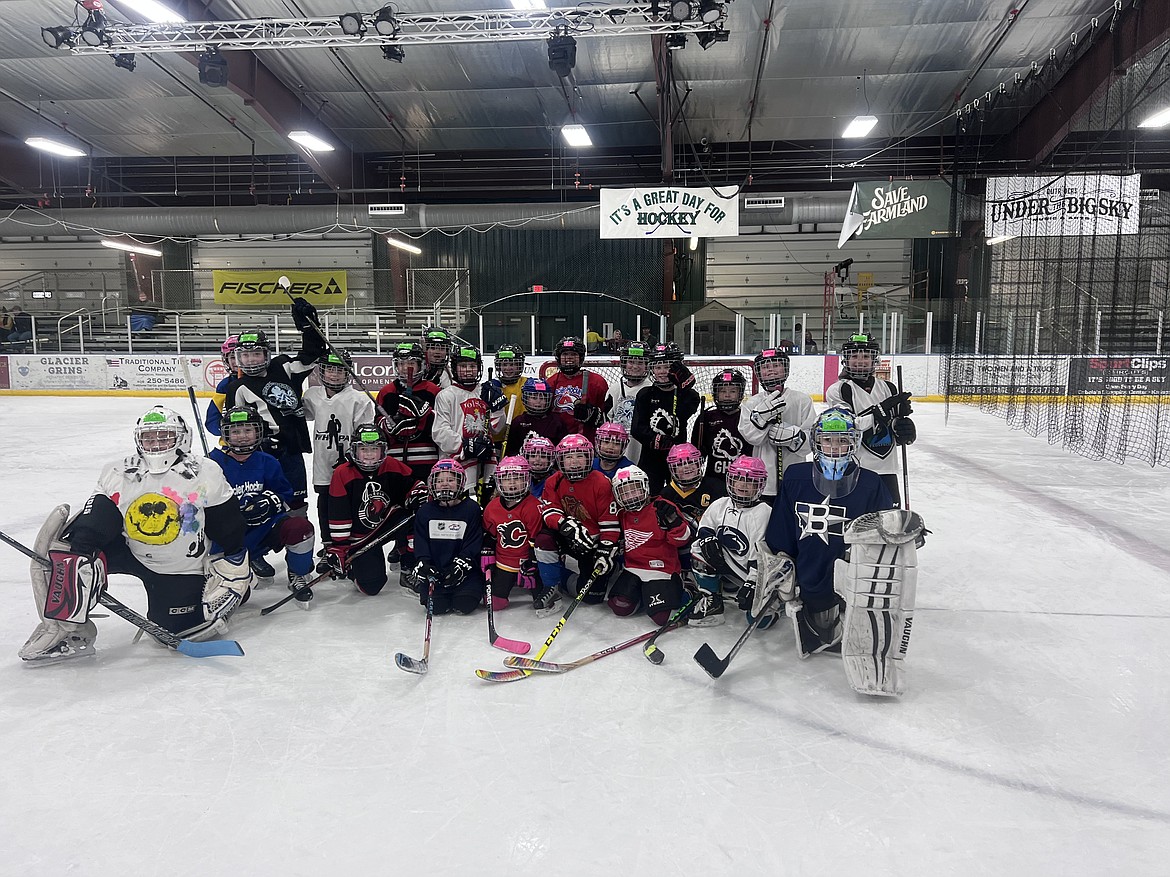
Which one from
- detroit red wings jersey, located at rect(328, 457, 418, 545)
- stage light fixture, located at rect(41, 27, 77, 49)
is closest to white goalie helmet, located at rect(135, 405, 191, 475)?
detroit red wings jersey, located at rect(328, 457, 418, 545)

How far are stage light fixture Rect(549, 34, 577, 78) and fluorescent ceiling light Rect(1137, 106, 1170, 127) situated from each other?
24.9 feet

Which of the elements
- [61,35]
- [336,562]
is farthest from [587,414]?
[61,35]

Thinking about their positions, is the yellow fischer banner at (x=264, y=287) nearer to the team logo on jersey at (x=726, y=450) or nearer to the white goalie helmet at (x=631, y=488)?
the team logo on jersey at (x=726, y=450)

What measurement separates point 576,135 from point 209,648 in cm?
1198

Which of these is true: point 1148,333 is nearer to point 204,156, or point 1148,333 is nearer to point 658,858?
point 658,858

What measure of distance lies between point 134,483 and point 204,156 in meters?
16.3

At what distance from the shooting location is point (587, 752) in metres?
2.17

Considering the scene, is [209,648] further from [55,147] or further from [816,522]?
[55,147]

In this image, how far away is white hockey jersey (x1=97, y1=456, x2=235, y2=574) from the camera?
9.14ft

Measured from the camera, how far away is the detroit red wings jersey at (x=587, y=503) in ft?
10.9

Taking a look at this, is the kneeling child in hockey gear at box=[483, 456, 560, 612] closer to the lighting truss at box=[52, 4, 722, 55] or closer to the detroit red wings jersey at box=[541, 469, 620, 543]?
the detroit red wings jersey at box=[541, 469, 620, 543]

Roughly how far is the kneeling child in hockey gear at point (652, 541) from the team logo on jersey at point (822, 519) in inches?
22.3

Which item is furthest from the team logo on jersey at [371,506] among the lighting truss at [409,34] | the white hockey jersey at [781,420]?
the lighting truss at [409,34]

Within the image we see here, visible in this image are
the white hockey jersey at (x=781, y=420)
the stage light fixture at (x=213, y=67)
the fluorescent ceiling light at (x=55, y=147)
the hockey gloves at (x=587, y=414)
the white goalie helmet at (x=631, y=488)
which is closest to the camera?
the white goalie helmet at (x=631, y=488)
